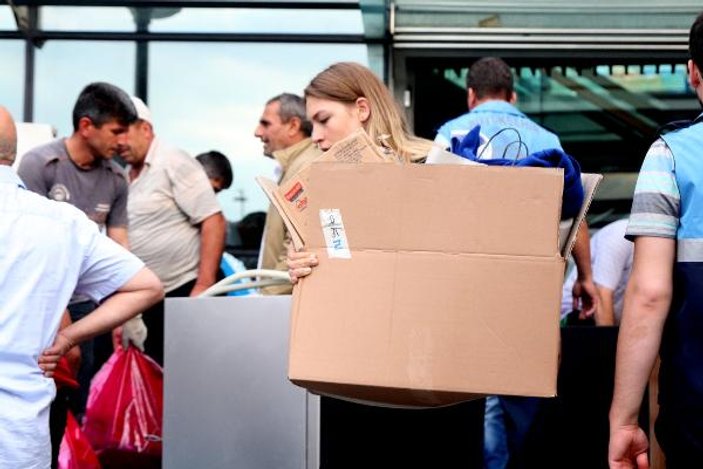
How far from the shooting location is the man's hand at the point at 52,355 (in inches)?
129

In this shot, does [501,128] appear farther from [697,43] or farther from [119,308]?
[697,43]

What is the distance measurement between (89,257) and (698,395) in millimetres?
1585

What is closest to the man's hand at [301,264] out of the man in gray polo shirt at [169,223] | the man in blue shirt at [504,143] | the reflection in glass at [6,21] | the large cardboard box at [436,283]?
the large cardboard box at [436,283]

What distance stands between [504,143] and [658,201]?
1.68m

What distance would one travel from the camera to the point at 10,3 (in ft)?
23.7

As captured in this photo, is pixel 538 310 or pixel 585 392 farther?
pixel 585 392

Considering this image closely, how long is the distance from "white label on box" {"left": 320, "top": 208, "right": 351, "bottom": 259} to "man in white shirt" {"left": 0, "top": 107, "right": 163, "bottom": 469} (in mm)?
756

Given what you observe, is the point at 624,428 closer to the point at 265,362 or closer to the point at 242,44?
the point at 265,362

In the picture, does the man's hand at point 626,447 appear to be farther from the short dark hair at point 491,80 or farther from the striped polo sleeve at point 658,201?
the short dark hair at point 491,80

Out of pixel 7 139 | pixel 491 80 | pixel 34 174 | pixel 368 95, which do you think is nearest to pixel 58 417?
pixel 7 139

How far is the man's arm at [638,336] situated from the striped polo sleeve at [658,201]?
0.07 feet

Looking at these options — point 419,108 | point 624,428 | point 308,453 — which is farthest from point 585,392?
point 419,108

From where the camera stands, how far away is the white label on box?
2.88 meters

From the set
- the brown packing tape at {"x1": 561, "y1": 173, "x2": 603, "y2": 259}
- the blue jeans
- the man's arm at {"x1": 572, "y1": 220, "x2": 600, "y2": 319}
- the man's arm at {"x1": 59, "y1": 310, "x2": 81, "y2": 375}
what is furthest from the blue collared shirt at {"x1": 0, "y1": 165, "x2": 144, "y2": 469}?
the blue jeans
